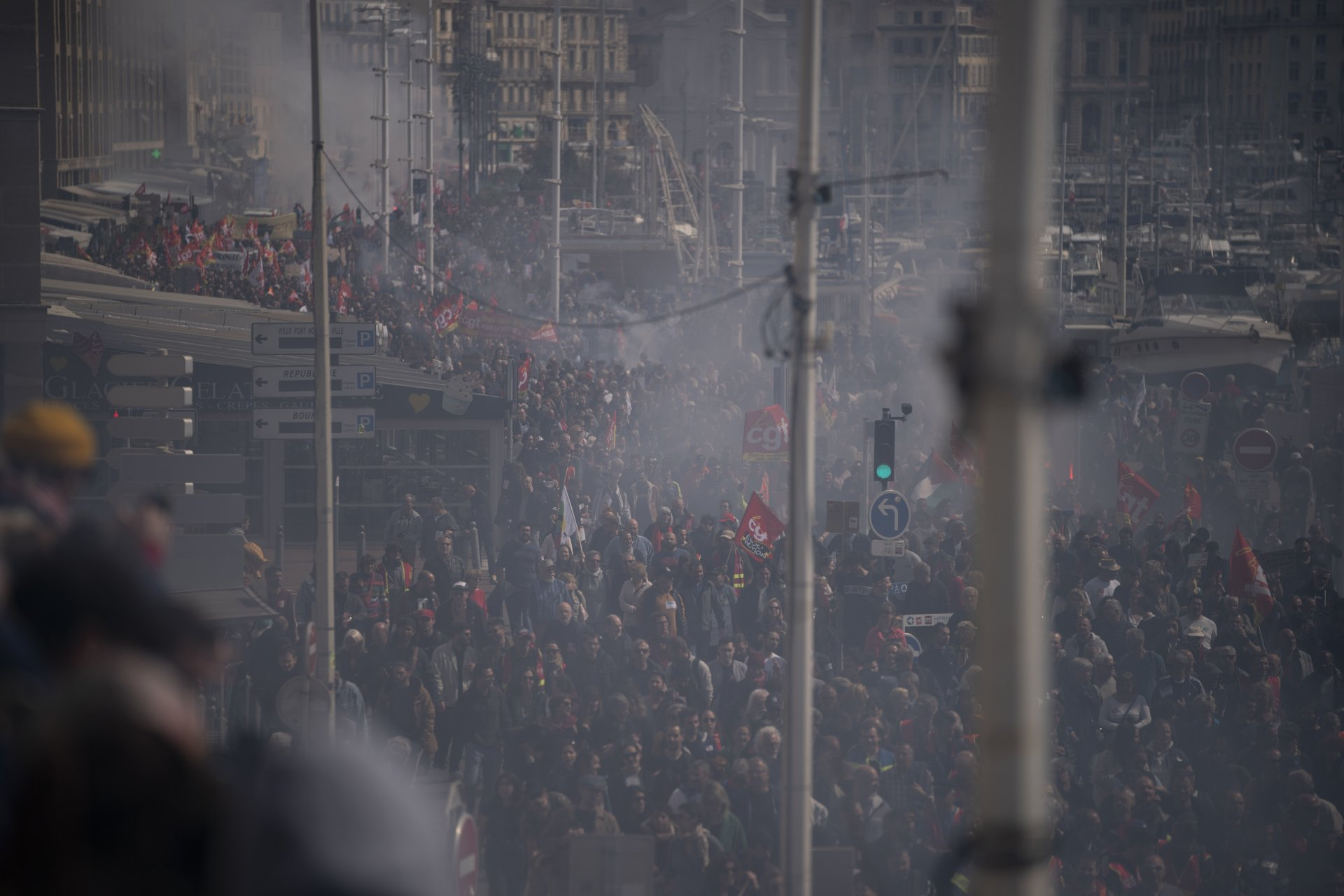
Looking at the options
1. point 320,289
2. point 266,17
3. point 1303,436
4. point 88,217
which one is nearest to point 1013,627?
point 320,289

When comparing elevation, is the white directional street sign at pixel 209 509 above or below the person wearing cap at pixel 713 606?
above

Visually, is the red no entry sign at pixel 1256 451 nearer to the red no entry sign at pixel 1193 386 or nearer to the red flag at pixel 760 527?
the red flag at pixel 760 527

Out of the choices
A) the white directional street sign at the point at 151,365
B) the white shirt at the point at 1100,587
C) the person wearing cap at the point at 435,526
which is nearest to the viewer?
the white directional street sign at the point at 151,365

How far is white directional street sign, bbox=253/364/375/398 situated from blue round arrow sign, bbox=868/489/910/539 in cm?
482

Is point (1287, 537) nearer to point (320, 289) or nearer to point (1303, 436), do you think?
point (1303, 436)

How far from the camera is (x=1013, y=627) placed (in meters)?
3.97

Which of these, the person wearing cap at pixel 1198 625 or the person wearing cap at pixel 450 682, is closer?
the person wearing cap at pixel 450 682

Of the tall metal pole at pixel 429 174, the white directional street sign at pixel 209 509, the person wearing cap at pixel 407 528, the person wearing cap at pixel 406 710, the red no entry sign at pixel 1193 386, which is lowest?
the person wearing cap at pixel 406 710

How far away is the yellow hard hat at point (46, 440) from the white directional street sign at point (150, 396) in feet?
33.5

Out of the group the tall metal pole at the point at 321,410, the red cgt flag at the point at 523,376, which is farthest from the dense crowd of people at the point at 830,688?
the red cgt flag at the point at 523,376

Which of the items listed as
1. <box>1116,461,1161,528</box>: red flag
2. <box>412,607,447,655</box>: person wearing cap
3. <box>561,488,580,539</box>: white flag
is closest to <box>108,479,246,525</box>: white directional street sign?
<box>412,607,447,655</box>: person wearing cap

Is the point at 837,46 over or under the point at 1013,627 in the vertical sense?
over

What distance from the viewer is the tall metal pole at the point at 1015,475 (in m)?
3.92

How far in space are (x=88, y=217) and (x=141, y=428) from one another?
117ft
